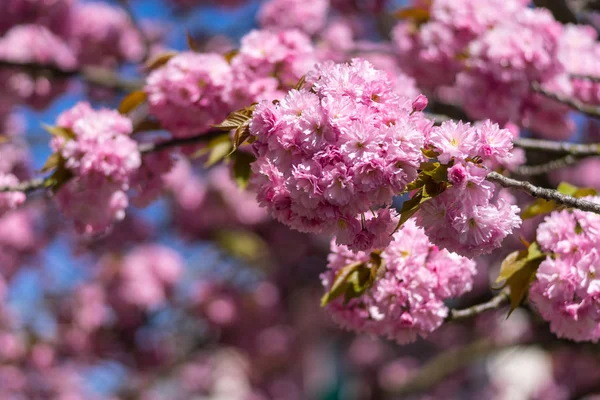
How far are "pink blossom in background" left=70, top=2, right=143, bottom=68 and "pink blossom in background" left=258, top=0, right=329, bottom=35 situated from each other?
1.68 metres

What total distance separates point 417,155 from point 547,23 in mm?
1567

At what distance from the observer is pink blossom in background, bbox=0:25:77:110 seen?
4398mm

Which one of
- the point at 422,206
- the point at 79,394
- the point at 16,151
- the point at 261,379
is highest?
the point at 422,206

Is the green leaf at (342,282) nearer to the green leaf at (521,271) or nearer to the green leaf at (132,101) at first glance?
the green leaf at (521,271)

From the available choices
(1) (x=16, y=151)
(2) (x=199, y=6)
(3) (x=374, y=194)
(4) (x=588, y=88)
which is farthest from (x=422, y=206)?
(2) (x=199, y=6)

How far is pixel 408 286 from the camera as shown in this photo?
174 centimetres

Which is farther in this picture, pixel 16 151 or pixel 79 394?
pixel 79 394

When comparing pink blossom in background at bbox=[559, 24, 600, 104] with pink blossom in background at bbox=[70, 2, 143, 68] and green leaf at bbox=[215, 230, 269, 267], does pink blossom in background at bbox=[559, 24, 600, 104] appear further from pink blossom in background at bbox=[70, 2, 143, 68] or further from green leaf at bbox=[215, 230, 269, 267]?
green leaf at bbox=[215, 230, 269, 267]

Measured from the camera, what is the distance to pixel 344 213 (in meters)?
1.34

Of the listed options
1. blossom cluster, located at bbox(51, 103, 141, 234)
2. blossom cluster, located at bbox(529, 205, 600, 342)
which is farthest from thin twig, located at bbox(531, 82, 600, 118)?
blossom cluster, located at bbox(51, 103, 141, 234)

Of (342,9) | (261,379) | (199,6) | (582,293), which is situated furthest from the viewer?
(261,379)

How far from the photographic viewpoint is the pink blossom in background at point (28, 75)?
14.4ft

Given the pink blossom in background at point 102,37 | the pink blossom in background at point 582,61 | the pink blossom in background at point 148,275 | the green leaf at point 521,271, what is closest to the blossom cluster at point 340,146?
the green leaf at point 521,271

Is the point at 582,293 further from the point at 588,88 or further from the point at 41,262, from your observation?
the point at 41,262
